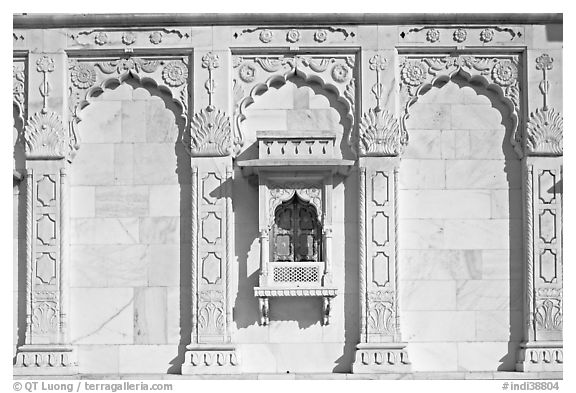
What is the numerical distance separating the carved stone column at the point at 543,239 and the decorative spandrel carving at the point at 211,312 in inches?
155

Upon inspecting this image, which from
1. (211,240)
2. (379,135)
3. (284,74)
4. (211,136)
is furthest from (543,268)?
(211,136)

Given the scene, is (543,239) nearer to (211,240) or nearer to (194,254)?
(211,240)

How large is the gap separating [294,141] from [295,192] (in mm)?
667

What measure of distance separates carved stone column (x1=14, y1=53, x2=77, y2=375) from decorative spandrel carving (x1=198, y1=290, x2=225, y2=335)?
69.5 inches

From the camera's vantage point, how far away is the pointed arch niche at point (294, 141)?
14.2 m

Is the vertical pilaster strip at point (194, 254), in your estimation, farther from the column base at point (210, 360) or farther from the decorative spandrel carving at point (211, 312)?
the column base at point (210, 360)

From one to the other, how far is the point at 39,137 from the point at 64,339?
2679 millimetres

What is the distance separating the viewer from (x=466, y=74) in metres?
14.9

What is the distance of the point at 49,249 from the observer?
47.8 ft

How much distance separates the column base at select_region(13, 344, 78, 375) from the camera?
1434 centimetres

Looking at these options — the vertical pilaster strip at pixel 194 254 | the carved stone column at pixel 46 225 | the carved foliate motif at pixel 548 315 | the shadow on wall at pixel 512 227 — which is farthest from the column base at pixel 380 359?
the carved stone column at pixel 46 225

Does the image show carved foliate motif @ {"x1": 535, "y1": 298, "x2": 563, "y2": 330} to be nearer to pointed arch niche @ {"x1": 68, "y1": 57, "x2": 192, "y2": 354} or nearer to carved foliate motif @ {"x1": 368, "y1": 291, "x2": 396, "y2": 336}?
carved foliate motif @ {"x1": 368, "y1": 291, "x2": 396, "y2": 336}

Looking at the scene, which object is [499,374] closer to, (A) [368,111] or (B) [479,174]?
(B) [479,174]
